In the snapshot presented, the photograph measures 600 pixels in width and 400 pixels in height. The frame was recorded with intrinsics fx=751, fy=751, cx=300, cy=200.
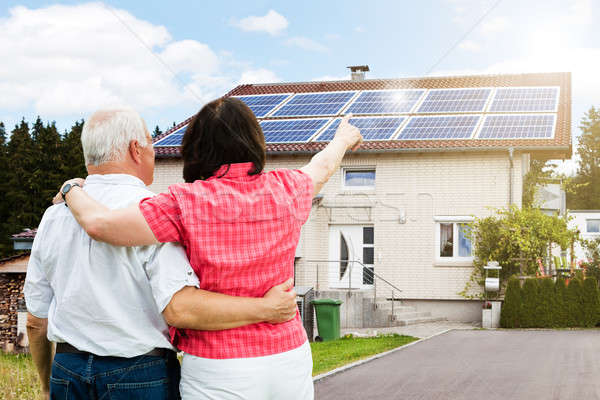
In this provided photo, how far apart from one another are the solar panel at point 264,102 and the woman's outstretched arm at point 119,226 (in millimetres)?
23813

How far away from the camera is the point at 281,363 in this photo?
2359 mm

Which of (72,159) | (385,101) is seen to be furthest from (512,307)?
(72,159)

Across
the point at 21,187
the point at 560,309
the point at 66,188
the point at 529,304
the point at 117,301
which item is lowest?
the point at 560,309

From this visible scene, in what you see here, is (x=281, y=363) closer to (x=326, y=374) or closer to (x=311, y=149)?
(x=326, y=374)

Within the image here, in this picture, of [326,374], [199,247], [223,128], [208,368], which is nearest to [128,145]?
[223,128]

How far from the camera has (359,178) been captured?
22.6m

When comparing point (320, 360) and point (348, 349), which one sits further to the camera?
point (348, 349)

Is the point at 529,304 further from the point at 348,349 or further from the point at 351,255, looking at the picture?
the point at 348,349

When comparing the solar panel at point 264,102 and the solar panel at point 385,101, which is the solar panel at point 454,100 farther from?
the solar panel at point 264,102

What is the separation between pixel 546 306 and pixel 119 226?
17.1 metres

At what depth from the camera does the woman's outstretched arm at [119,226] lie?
226 centimetres

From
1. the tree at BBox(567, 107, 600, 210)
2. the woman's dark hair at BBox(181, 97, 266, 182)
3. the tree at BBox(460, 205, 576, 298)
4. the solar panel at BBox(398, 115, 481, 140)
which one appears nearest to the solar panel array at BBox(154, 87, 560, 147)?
the solar panel at BBox(398, 115, 481, 140)

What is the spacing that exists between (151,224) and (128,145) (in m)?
0.43

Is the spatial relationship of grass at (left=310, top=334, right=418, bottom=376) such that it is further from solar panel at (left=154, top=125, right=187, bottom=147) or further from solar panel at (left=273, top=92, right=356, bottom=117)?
solar panel at (left=273, top=92, right=356, bottom=117)
